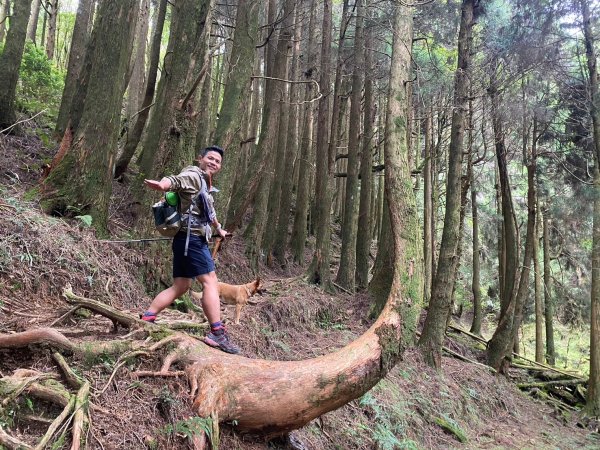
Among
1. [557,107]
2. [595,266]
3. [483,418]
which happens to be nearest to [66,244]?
[483,418]

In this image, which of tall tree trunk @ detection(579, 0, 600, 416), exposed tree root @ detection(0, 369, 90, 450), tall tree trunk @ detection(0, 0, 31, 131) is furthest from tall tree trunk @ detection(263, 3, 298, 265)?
exposed tree root @ detection(0, 369, 90, 450)

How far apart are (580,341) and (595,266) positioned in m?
17.3

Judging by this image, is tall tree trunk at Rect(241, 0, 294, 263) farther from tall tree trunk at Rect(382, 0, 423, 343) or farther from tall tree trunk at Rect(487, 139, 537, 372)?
tall tree trunk at Rect(487, 139, 537, 372)

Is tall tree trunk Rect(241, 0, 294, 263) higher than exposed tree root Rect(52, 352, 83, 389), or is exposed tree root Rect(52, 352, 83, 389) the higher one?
tall tree trunk Rect(241, 0, 294, 263)

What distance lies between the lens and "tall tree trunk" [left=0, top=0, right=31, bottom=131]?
834 centimetres

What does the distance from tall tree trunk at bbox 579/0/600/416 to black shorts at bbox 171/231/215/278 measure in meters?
10.3

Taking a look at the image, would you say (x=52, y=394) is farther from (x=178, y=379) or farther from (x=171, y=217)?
(x=171, y=217)

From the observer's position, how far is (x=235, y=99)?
28.3 ft

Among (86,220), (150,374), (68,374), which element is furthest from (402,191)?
(86,220)

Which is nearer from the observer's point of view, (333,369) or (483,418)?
(333,369)

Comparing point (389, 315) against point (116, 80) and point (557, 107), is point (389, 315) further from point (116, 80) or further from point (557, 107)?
point (557, 107)

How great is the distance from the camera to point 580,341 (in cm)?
2511

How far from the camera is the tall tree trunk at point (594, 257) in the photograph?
10789mm

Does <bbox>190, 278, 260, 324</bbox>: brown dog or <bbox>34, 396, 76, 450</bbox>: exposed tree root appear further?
<bbox>190, 278, 260, 324</bbox>: brown dog
